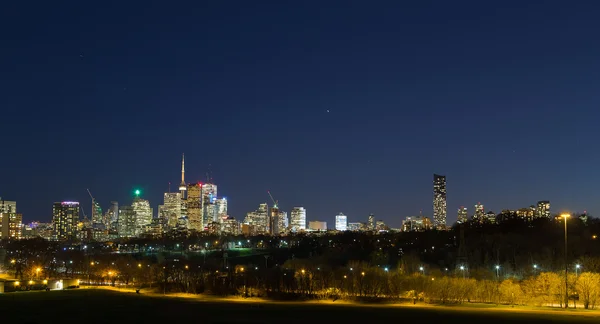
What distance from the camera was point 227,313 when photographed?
1917 inches

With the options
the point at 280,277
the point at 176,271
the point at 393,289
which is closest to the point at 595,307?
the point at 393,289

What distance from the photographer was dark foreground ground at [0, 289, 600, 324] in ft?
142

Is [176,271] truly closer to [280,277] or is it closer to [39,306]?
[280,277]

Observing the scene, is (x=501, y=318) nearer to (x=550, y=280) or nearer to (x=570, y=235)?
(x=550, y=280)

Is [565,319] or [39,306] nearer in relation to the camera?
[565,319]

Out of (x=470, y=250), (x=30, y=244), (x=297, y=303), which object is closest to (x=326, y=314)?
(x=297, y=303)

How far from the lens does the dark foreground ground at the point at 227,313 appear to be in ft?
142

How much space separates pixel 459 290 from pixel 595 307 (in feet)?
41.1

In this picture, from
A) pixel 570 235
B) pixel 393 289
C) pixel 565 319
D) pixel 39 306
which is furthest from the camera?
pixel 570 235

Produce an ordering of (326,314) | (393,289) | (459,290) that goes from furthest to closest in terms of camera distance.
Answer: (393,289) → (459,290) → (326,314)

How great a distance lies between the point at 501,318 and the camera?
1682 inches

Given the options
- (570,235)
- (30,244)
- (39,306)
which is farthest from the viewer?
(30,244)

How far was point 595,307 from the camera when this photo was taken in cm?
4906

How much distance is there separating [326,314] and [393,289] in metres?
16.7
